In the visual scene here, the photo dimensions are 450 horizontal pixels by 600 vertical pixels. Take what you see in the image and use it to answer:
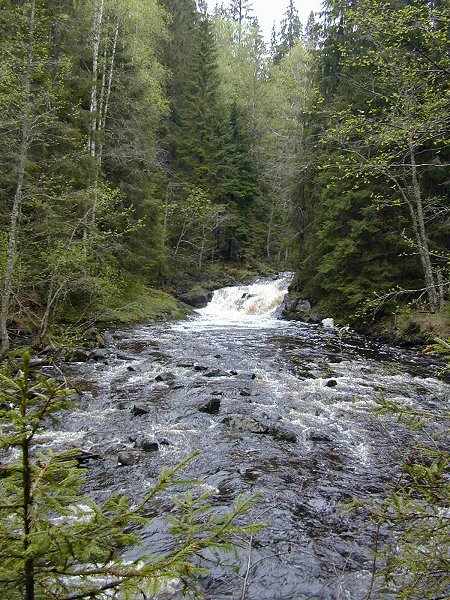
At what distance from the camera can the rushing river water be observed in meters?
4.71

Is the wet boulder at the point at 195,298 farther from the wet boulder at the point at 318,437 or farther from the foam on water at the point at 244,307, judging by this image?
the wet boulder at the point at 318,437

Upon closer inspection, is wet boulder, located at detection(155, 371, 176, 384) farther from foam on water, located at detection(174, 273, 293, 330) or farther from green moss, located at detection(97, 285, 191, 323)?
foam on water, located at detection(174, 273, 293, 330)

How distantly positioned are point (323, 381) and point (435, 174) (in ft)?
39.5

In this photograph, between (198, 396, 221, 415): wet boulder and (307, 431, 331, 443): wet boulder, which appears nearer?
(307, 431, 331, 443): wet boulder

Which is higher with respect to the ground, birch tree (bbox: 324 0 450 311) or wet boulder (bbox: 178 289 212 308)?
birch tree (bbox: 324 0 450 311)

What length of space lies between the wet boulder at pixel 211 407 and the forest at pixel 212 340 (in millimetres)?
68

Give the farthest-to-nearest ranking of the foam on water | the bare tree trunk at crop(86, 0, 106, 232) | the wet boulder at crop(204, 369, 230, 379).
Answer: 1. the foam on water
2. the bare tree trunk at crop(86, 0, 106, 232)
3. the wet boulder at crop(204, 369, 230, 379)

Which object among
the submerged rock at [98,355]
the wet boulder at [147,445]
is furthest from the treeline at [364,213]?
the wet boulder at [147,445]

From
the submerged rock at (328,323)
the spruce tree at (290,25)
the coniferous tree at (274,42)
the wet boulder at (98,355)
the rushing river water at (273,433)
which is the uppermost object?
the spruce tree at (290,25)

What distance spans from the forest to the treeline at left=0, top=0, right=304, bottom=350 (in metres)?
0.19

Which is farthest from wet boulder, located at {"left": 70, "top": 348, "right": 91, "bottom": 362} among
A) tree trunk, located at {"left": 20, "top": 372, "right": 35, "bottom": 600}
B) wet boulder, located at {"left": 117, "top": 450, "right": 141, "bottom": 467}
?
tree trunk, located at {"left": 20, "top": 372, "right": 35, "bottom": 600}

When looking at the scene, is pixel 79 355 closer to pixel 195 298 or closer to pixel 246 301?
pixel 246 301

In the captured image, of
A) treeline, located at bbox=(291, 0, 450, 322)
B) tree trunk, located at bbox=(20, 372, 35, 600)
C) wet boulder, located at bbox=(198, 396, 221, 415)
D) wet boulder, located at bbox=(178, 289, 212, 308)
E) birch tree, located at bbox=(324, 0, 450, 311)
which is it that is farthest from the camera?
wet boulder, located at bbox=(178, 289, 212, 308)

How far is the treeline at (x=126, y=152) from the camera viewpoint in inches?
450
